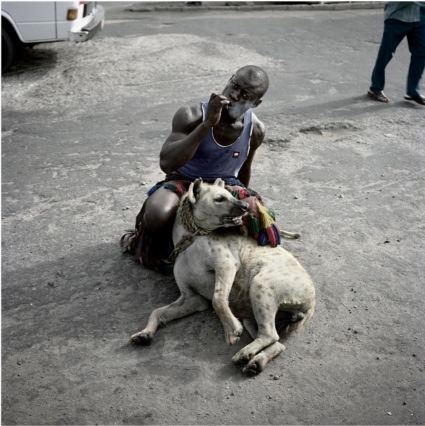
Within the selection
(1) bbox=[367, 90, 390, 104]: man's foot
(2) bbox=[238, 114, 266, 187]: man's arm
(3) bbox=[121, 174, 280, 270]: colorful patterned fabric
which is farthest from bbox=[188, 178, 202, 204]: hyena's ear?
(1) bbox=[367, 90, 390, 104]: man's foot

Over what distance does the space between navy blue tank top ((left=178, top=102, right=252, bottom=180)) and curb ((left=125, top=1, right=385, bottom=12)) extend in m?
7.48

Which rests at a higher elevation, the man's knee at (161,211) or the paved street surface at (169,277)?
the man's knee at (161,211)

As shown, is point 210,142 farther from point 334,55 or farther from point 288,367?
point 334,55

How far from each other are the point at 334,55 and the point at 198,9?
10.0ft

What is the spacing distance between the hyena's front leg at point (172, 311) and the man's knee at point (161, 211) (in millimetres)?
463

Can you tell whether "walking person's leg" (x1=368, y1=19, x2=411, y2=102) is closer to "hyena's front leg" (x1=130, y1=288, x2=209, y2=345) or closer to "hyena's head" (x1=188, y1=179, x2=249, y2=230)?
"hyena's head" (x1=188, y1=179, x2=249, y2=230)

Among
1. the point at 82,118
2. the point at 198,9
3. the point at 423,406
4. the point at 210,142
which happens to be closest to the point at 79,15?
the point at 82,118

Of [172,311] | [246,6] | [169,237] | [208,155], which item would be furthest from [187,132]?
[246,6]

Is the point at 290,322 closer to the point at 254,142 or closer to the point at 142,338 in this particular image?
the point at 142,338

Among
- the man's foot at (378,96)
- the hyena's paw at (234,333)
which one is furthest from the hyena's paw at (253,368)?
the man's foot at (378,96)

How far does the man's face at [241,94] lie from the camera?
4.09 meters

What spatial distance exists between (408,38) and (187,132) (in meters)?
4.59

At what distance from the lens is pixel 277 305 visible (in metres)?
3.77

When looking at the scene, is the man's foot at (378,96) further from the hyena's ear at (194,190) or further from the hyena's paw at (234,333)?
the hyena's paw at (234,333)
